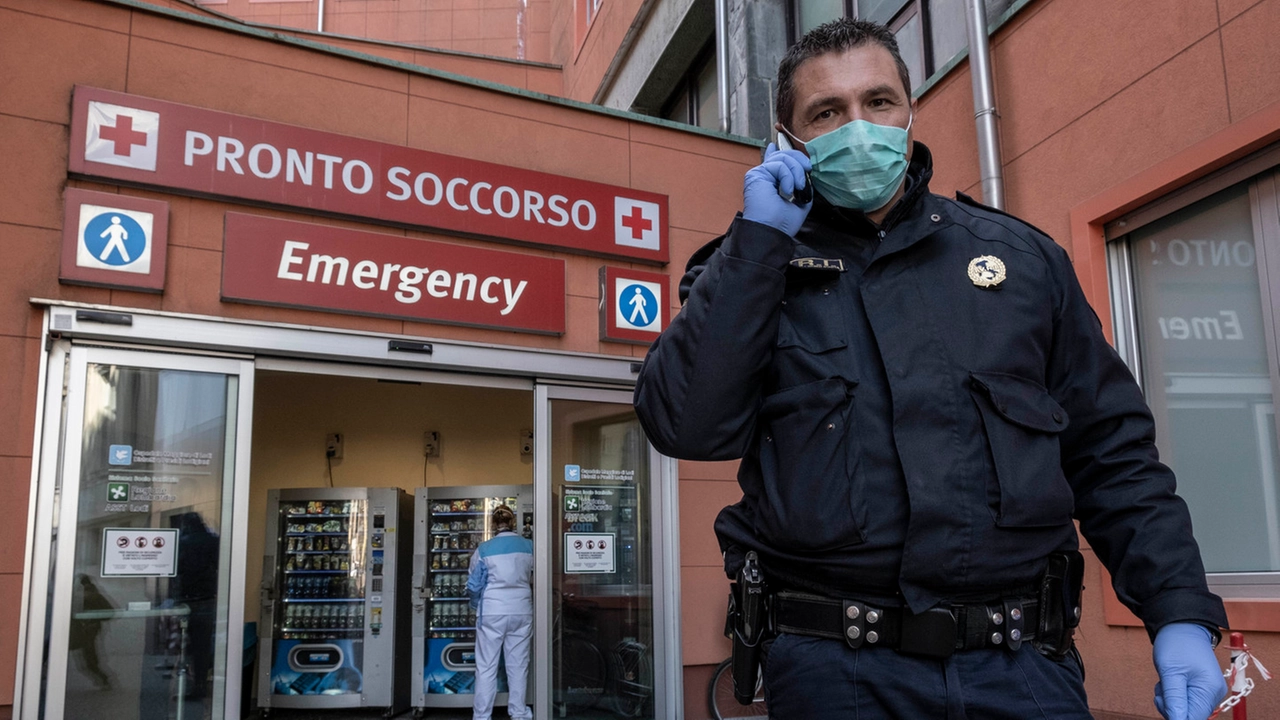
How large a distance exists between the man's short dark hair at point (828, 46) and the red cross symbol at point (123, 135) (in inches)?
195

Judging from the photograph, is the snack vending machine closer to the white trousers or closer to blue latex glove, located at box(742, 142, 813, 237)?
the white trousers

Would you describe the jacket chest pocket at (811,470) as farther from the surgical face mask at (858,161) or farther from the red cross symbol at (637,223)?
the red cross symbol at (637,223)

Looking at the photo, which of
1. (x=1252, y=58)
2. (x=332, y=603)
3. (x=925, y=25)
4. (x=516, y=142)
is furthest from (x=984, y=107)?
(x=332, y=603)

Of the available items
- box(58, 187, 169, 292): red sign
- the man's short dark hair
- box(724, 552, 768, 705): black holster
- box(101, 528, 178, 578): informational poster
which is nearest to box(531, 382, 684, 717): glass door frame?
box(101, 528, 178, 578): informational poster

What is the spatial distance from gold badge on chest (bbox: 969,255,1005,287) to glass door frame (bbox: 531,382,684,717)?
521 centimetres

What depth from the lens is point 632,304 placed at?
7.25 meters

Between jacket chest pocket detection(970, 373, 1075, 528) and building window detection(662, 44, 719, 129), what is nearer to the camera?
jacket chest pocket detection(970, 373, 1075, 528)

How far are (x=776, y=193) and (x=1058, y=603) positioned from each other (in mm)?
835

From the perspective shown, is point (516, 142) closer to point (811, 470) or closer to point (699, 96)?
point (699, 96)

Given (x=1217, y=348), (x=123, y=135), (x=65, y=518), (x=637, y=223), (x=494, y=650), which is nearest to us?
(x=1217, y=348)

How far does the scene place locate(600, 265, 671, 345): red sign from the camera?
23.4ft

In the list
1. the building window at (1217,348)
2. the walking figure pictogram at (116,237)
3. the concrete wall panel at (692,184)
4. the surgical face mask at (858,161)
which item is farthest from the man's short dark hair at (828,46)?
the concrete wall panel at (692,184)

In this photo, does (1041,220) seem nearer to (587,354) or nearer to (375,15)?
(587,354)

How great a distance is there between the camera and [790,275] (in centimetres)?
176
